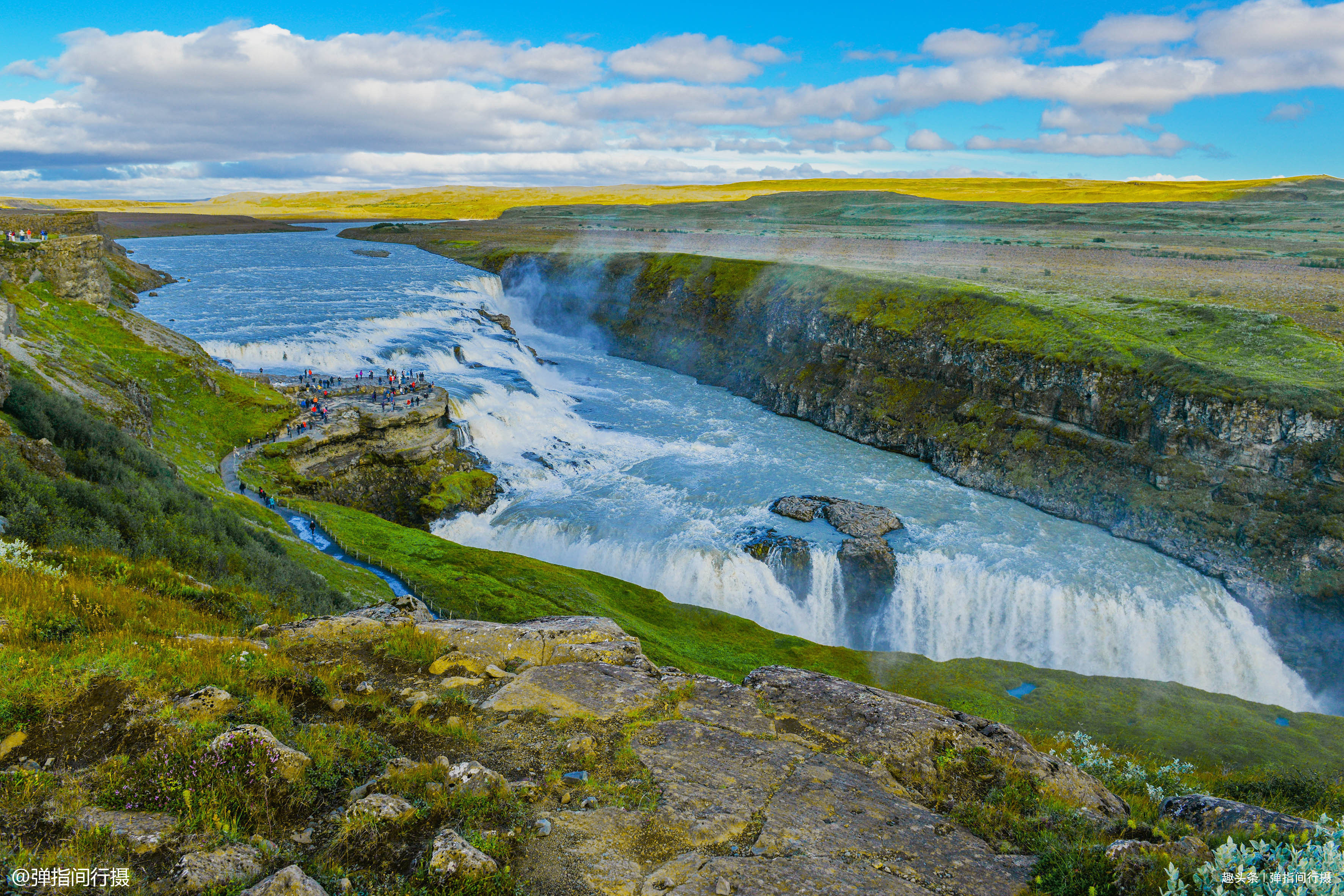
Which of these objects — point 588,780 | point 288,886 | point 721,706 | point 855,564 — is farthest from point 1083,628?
point 288,886

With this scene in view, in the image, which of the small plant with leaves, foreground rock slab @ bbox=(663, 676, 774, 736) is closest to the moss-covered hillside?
foreground rock slab @ bbox=(663, 676, 774, 736)

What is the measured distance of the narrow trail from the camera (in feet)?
111

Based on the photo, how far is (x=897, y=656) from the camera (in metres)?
36.6

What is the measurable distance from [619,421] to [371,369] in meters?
25.2

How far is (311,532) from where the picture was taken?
37.2 meters

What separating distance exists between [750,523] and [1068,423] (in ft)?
94.1

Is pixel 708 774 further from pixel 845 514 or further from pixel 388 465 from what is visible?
pixel 388 465

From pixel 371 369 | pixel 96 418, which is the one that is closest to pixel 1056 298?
pixel 371 369

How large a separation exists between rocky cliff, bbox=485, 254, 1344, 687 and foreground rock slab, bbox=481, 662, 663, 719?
46.0 m

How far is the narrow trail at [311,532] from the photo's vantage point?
33.9 meters

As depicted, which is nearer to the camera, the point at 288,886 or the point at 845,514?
the point at 288,886

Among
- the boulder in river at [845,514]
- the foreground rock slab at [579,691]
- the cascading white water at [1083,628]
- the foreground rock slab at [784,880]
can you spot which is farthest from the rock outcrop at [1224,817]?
the boulder in river at [845,514]

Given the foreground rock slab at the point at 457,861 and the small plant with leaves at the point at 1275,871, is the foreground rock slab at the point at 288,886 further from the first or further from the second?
the small plant with leaves at the point at 1275,871

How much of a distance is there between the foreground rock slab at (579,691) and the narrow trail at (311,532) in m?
21.4
